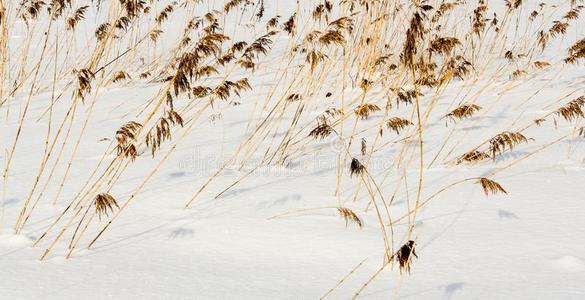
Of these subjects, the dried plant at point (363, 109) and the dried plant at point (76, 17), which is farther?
the dried plant at point (76, 17)

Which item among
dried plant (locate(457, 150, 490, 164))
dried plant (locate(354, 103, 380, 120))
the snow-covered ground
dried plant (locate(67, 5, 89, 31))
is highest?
dried plant (locate(67, 5, 89, 31))

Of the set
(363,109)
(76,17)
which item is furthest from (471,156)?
(76,17)

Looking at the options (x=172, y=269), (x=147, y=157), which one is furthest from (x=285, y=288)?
(x=147, y=157)

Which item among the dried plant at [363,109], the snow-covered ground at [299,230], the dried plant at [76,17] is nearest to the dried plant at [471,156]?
the snow-covered ground at [299,230]

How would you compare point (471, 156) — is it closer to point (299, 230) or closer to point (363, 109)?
point (363, 109)

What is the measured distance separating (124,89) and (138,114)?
1135 mm

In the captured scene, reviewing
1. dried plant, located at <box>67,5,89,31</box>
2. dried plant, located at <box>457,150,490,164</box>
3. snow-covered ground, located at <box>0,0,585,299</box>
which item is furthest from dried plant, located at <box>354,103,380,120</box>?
dried plant, located at <box>67,5,89,31</box>

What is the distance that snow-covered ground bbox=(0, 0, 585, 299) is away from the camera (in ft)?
5.13

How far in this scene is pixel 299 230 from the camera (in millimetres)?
2020

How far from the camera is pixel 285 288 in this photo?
61.7 inches

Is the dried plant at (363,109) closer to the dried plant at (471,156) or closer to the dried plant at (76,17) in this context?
the dried plant at (471,156)

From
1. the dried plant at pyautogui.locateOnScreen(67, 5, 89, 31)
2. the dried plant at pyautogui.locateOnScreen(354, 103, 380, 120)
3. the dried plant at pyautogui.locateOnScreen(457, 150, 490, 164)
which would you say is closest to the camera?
the dried plant at pyautogui.locateOnScreen(354, 103, 380, 120)

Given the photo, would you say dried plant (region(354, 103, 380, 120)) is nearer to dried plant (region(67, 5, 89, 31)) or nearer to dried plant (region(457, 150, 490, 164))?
dried plant (region(457, 150, 490, 164))

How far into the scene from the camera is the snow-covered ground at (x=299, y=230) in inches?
61.6
